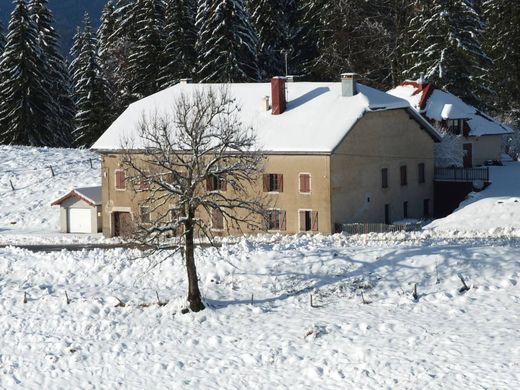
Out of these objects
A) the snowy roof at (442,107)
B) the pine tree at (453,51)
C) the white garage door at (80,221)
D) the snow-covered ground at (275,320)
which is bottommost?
the snow-covered ground at (275,320)

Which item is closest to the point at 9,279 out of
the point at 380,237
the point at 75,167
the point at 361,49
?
the point at 380,237

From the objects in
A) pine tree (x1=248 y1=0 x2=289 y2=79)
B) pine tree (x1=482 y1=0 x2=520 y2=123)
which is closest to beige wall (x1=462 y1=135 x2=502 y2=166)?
pine tree (x1=482 y1=0 x2=520 y2=123)

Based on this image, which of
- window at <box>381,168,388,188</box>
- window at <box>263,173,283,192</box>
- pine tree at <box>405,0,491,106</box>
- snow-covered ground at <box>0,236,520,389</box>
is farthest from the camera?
pine tree at <box>405,0,491,106</box>

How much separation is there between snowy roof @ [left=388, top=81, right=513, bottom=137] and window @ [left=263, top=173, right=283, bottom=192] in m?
16.3

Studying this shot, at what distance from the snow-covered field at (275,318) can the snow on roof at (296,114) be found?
1105cm

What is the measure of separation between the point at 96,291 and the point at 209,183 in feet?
63.3

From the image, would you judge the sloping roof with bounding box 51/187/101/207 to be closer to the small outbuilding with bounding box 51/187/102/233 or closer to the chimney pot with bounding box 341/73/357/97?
the small outbuilding with bounding box 51/187/102/233

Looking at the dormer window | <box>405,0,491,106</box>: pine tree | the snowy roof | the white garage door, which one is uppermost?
<box>405,0,491,106</box>: pine tree

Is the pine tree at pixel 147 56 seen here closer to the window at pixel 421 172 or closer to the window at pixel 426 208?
the window at pixel 421 172

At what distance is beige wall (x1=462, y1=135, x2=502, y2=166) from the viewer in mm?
69000

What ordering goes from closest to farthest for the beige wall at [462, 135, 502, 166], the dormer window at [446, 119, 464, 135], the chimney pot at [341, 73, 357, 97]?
the chimney pot at [341, 73, 357, 97], the dormer window at [446, 119, 464, 135], the beige wall at [462, 135, 502, 166]

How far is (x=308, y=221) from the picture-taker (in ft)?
174

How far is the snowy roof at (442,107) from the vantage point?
220ft

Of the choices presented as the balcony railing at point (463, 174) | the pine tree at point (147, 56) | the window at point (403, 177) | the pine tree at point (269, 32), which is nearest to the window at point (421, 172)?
the balcony railing at point (463, 174)
